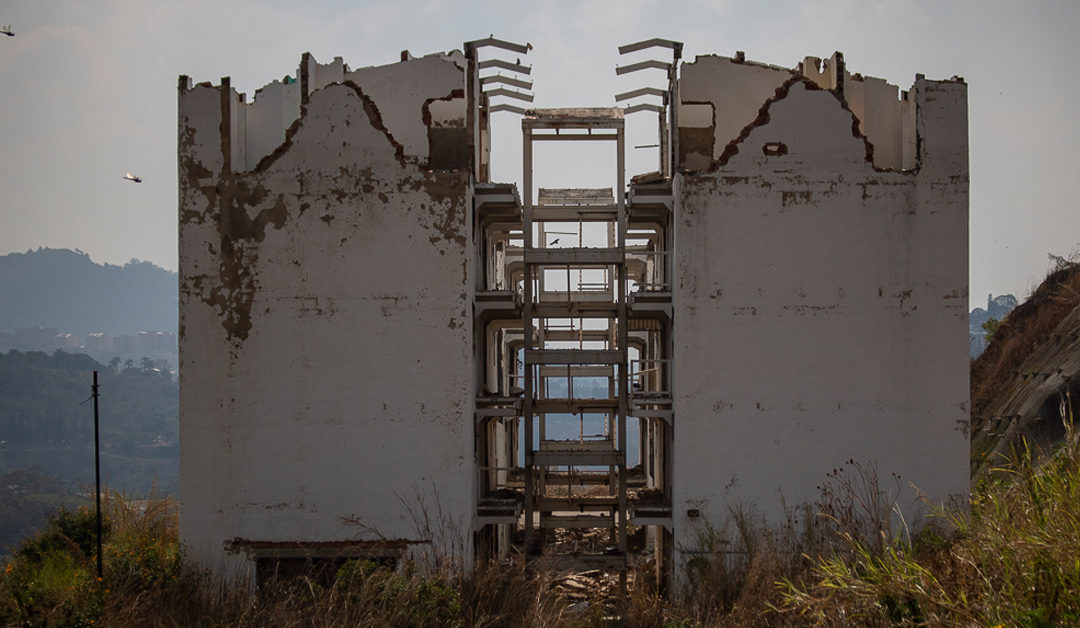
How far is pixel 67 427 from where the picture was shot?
109m

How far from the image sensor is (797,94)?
16266 millimetres

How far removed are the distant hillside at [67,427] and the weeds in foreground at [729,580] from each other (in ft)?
311

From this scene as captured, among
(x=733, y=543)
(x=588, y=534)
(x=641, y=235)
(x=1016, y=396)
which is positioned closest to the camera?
(x=733, y=543)

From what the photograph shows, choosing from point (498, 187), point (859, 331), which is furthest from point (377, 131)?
point (859, 331)

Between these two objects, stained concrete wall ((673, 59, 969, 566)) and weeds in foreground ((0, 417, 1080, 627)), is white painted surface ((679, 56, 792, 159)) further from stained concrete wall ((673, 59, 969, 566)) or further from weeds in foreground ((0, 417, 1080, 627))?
weeds in foreground ((0, 417, 1080, 627))

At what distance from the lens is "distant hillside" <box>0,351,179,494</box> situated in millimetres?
103750

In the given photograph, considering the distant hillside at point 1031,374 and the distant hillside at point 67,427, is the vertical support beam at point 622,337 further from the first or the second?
the distant hillside at point 67,427

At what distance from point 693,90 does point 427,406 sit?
8.40m

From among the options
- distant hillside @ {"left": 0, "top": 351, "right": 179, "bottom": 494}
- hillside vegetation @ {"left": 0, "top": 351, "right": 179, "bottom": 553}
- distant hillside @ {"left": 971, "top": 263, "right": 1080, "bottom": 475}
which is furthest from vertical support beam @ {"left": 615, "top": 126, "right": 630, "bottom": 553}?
distant hillside @ {"left": 0, "top": 351, "right": 179, "bottom": 494}

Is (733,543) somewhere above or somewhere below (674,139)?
below

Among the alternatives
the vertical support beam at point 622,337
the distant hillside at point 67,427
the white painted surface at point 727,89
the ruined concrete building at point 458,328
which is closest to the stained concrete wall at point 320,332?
the ruined concrete building at point 458,328

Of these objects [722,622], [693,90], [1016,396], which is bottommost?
[722,622]

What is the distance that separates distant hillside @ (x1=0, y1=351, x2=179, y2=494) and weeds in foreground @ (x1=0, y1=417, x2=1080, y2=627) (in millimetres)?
94712

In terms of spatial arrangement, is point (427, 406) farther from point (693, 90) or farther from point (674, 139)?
point (693, 90)
